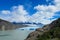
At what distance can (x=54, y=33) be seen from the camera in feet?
57.7

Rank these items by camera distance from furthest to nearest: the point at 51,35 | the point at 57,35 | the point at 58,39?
the point at 51,35
the point at 57,35
the point at 58,39

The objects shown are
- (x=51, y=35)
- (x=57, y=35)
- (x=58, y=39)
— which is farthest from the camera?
(x=51, y=35)

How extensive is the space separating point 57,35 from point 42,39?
139cm

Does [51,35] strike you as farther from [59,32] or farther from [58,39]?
[58,39]

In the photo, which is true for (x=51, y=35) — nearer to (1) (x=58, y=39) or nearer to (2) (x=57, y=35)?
(2) (x=57, y=35)

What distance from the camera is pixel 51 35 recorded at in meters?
17.8

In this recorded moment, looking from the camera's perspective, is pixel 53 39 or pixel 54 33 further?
pixel 54 33

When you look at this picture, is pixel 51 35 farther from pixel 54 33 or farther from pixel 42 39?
pixel 42 39

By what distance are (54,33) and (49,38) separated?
935 millimetres

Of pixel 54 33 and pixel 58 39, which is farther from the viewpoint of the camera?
pixel 54 33

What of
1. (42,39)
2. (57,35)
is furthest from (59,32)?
(42,39)

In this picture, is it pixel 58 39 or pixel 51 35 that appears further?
pixel 51 35

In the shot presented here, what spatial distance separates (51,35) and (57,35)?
1.21m

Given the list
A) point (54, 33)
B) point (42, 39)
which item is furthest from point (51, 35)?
point (42, 39)
